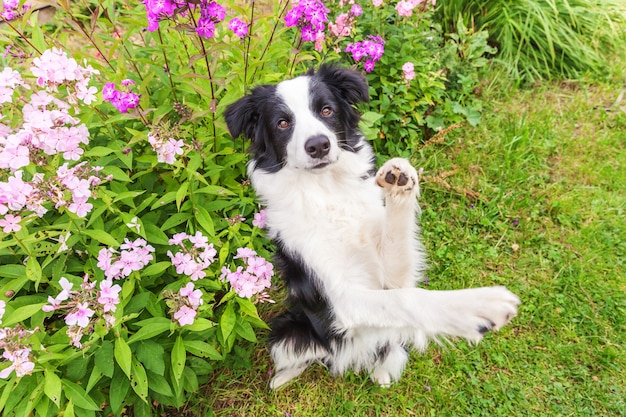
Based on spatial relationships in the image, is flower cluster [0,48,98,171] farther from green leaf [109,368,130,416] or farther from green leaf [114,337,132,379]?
green leaf [109,368,130,416]

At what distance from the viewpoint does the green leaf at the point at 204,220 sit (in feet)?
7.73

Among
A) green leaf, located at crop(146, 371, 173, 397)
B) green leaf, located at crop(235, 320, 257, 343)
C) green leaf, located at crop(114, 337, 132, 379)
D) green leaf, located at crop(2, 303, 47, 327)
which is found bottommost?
green leaf, located at crop(146, 371, 173, 397)

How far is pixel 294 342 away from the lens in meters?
2.70

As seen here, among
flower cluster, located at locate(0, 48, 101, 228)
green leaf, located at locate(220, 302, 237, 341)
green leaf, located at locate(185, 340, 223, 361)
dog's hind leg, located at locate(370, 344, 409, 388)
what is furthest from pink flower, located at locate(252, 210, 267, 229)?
dog's hind leg, located at locate(370, 344, 409, 388)

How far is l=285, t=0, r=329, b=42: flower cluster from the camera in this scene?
92.7 inches

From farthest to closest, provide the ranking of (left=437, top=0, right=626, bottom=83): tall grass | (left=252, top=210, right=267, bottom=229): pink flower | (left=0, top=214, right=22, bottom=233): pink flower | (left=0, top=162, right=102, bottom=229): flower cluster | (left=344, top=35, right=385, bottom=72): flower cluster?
(left=437, top=0, right=626, bottom=83): tall grass < (left=344, top=35, right=385, bottom=72): flower cluster < (left=252, top=210, right=267, bottom=229): pink flower < (left=0, top=214, right=22, bottom=233): pink flower < (left=0, top=162, right=102, bottom=229): flower cluster

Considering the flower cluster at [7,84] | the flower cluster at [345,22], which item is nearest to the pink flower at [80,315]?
the flower cluster at [7,84]

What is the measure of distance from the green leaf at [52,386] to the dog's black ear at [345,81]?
2177 millimetres

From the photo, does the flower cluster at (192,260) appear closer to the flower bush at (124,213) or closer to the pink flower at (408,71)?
the flower bush at (124,213)

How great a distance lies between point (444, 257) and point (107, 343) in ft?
8.73

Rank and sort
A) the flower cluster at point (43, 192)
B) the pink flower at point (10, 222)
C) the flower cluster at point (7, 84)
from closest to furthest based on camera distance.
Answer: the flower cluster at point (43, 192) → the pink flower at point (10, 222) → the flower cluster at point (7, 84)

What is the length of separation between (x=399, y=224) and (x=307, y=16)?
1317 millimetres

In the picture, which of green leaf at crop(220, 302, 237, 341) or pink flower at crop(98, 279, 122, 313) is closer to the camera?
pink flower at crop(98, 279, 122, 313)

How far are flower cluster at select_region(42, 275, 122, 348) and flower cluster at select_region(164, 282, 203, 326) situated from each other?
0.25 meters
